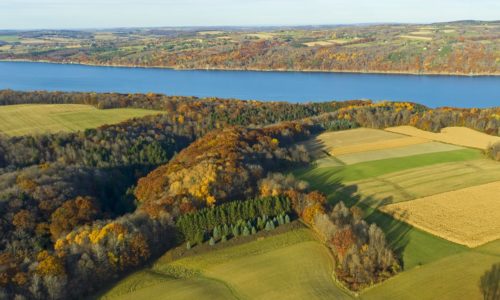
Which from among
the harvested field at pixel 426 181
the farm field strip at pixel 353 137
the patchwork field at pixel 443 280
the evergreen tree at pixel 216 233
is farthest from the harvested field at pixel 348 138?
the patchwork field at pixel 443 280

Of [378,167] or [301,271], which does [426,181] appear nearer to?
[378,167]

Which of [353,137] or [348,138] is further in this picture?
[353,137]

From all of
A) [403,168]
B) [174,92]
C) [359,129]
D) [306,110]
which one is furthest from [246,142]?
[174,92]

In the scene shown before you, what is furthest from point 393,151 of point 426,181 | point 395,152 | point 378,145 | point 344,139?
point 426,181

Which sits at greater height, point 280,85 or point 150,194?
point 280,85

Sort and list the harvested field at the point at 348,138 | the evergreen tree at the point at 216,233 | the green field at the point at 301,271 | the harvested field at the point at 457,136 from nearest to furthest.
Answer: the green field at the point at 301,271 → the evergreen tree at the point at 216,233 → the harvested field at the point at 457,136 → the harvested field at the point at 348,138

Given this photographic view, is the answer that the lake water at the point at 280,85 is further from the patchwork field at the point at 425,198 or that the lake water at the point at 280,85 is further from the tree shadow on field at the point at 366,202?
the tree shadow on field at the point at 366,202

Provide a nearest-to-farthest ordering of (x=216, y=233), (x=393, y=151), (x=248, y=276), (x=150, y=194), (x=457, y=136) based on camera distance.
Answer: (x=248, y=276)
(x=216, y=233)
(x=150, y=194)
(x=393, y=151)
(x=457, y=136)

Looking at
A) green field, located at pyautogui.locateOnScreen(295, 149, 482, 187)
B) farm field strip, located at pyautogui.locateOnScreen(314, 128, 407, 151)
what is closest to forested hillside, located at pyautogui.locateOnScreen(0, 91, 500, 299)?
farm field strip, located at pyautogui.locateOnScreen(314, 128, 407, 151)
